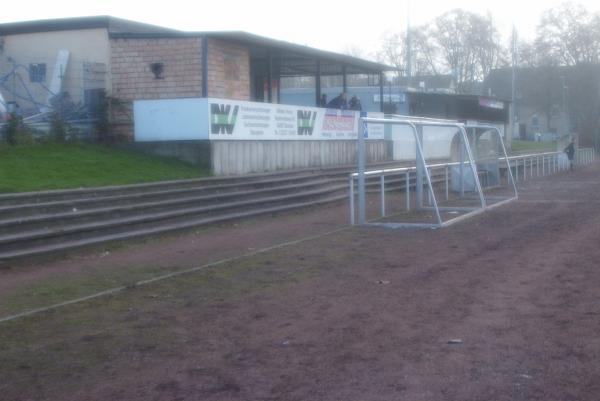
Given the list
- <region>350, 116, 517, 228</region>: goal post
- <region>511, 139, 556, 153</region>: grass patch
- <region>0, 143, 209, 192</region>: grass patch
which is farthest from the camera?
<region>511, 139, 556, 153</region>: grass patch

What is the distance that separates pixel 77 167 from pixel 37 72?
21.8 ft

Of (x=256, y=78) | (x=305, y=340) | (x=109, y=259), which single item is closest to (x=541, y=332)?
(x=305, y=340)

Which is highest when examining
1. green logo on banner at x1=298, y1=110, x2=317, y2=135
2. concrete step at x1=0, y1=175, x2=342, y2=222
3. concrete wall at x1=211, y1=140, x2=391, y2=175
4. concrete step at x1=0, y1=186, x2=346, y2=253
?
green logo on banner at x1=298, y1=110, x2=317, y2=135

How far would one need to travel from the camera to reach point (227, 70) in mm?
23688

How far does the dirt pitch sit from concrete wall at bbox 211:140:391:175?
7071 millimetres

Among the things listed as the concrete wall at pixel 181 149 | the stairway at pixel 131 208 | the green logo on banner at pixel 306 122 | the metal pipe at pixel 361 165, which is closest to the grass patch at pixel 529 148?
the green logo on banner at pixel 306 122

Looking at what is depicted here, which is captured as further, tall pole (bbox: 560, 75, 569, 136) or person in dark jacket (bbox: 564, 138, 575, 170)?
tall pole (bbox: 560, 75, 569, 136)

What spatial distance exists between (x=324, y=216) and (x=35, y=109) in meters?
8.64

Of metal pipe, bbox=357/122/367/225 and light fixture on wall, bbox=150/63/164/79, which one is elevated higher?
light fixture on wall, bbox=150/63/164/79

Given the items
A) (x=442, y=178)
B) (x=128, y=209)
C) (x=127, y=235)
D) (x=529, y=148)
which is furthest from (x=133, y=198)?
(x=529, y=148)

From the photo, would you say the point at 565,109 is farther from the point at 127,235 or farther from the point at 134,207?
the point at 127,235

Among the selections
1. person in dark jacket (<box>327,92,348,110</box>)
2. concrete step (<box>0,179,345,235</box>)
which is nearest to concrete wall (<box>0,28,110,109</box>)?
concrete step (<box>0,179,345,235</box>)

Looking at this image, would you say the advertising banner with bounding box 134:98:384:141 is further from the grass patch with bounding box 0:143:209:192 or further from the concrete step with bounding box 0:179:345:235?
the concrete step with bounding box 0:179:345:235

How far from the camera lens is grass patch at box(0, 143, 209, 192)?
1540 cm
